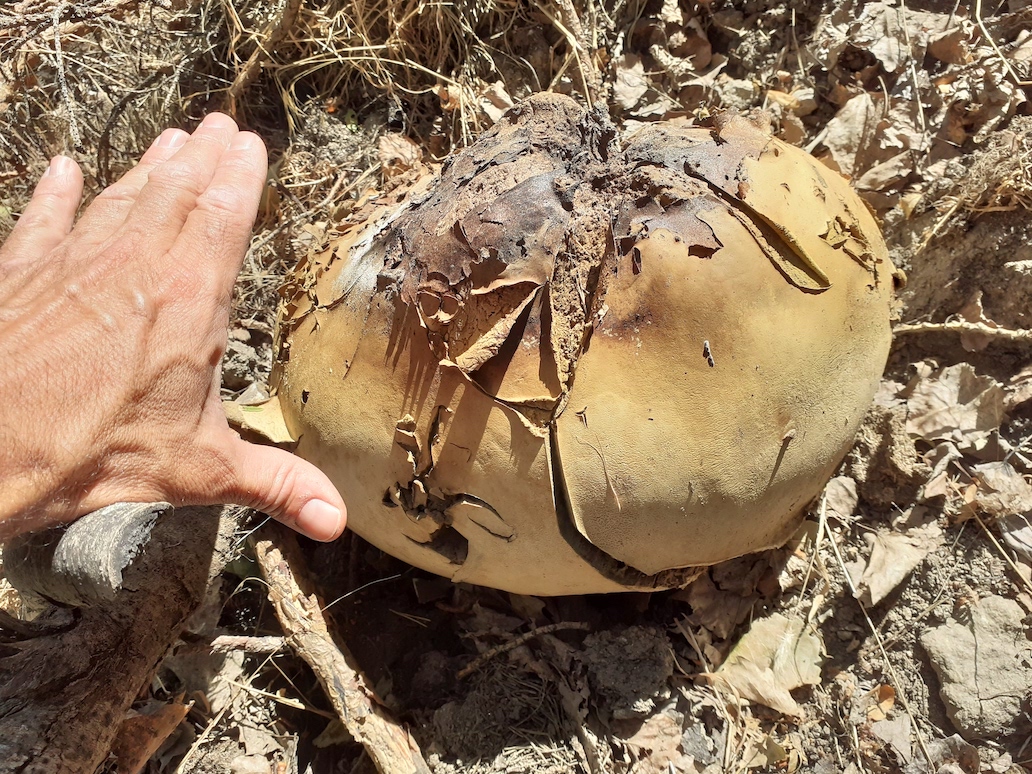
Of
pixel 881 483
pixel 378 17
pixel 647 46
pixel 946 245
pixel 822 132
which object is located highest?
pixel 378 17

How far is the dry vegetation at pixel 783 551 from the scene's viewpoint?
212cm

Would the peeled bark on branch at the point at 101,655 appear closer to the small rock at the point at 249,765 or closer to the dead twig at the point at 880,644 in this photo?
the small rock at the point at 249,765

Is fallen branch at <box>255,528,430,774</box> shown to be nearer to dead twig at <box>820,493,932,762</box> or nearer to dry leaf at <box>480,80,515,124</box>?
dead twig at <box>820,493,932,762</box>

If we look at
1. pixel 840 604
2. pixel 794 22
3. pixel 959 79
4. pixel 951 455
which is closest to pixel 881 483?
pixel 951 455

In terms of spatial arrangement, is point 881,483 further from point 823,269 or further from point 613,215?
point 613,215

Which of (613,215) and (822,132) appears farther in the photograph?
(822,132)

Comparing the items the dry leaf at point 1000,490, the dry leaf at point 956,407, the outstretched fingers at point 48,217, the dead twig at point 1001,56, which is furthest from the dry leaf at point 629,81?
the outstretched fingers at point 48,217

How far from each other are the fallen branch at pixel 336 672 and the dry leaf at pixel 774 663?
946 millimetres

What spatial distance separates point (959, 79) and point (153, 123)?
3.06m

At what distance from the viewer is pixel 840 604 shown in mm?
2287

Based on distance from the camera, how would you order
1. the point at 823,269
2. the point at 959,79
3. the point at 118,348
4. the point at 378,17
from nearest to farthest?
the point at 118,348
the point at 823,269
the point at 959,79
the point at 378,17

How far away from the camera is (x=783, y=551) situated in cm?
234

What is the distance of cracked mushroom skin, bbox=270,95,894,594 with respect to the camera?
1514 mm

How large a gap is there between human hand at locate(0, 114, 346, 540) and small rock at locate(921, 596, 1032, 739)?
1.79 meters
